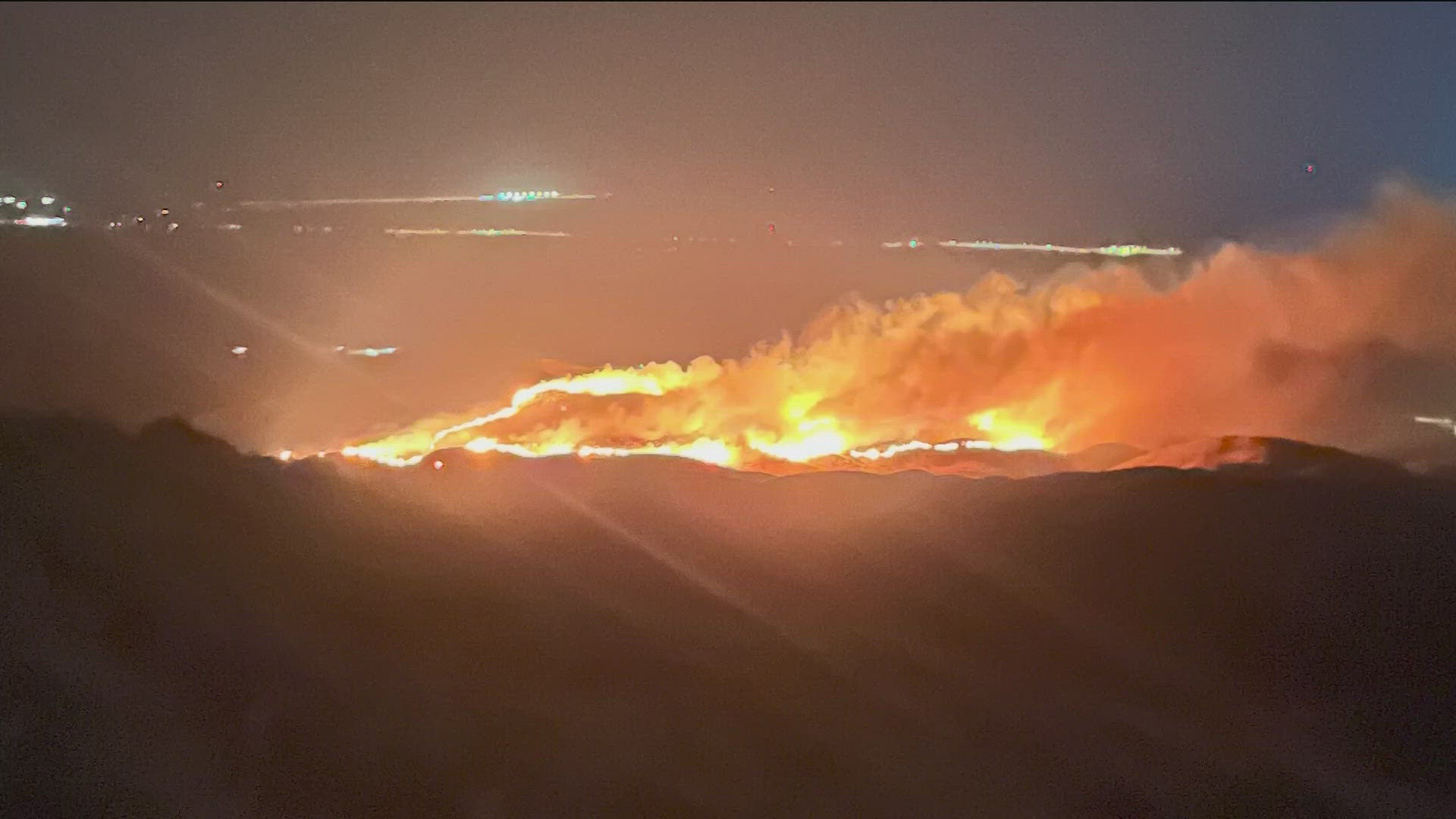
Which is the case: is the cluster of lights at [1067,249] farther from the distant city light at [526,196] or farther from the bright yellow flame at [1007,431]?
the distant city light at [526,196]

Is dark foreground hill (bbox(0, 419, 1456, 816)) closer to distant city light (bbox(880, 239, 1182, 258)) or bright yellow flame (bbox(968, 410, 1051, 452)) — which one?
bright yellow flame (bbox(968, 410, 1051, 452))

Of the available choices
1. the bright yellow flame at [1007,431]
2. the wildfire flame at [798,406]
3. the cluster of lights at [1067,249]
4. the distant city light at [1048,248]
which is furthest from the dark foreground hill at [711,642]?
the cluster of lights at [1067,249]

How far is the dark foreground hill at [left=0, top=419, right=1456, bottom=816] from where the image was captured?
539 cm

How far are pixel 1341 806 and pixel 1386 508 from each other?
8.68 feet

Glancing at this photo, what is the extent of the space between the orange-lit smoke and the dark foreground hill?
1897 mm

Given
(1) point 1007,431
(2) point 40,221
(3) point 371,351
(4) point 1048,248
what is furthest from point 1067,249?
(2) point 40,221

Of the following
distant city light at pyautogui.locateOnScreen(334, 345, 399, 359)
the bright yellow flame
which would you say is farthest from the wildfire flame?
distant city light at pyautogui.locateOnScreen(334, 345, 399, 359)

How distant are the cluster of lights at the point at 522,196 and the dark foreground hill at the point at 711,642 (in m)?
2.77

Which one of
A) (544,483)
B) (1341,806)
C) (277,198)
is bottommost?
(1341,806)

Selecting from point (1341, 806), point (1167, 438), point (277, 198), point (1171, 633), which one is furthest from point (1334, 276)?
point (277, 198)

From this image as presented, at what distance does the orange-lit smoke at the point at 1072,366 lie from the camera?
948 centimetres

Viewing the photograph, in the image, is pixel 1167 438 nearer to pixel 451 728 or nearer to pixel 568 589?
Result: pixel 568 589

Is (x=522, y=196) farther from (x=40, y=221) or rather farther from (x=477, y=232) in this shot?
(x=40, y=221)

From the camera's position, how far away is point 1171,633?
20.4ft
